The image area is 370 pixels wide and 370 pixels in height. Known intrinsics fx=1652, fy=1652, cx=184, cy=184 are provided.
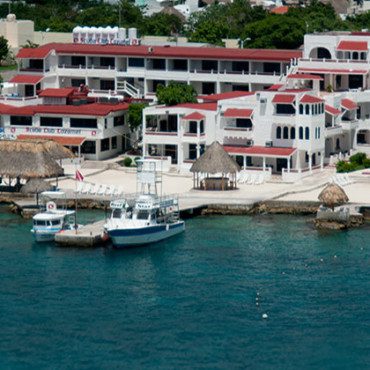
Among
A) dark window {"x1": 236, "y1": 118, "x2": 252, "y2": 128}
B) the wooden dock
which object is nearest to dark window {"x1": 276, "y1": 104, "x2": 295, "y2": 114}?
dark window {"x1": 236, "y1": 118, "x2": 252, "y2": 128}

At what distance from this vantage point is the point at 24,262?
3004 inches

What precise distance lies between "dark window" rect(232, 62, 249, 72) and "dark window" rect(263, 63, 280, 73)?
1283 mm

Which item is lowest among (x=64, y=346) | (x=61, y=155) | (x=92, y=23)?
(x=64, y=346)

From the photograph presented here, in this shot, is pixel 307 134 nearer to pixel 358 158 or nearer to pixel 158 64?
pixel 358 158

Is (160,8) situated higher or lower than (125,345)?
higher

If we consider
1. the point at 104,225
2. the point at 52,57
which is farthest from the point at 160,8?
the point at 104,225

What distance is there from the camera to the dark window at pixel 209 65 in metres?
113

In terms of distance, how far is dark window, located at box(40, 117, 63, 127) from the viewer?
339 ft

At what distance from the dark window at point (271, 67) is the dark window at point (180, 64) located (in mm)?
5568

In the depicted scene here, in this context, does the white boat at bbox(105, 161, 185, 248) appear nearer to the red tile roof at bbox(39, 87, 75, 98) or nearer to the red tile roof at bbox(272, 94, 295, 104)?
the red tile roof at bbox(272, 94, 295, 104)

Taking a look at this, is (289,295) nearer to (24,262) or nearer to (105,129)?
(24,262)

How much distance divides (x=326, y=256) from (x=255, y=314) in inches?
441

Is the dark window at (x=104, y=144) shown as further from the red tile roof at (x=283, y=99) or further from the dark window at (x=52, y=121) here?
the red tile roof at (x=283, y=99)

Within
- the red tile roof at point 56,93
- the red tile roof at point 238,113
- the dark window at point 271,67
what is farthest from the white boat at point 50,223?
the dark window at point 271,67
